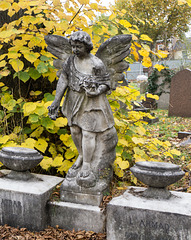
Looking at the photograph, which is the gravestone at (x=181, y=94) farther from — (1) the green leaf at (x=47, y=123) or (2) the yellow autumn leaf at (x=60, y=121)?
(1) the green leaf at (x=47, y=123)

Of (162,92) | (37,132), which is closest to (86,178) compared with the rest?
(37,132)

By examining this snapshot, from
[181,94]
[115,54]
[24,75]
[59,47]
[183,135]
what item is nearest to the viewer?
[115,54]

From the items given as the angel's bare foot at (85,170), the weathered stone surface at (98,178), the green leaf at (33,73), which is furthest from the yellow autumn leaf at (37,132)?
the angel's bare foot at (85,170)

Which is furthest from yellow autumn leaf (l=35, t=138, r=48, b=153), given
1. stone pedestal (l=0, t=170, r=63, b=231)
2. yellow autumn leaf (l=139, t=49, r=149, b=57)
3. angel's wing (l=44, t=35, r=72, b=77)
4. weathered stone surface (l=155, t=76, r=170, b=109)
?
weathered stone surface (l=155, t=76, r=170, b=109)

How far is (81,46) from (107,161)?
1.28 meters

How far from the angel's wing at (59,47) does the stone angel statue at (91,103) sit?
0.02 meters

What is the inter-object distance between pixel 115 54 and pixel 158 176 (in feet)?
4.48

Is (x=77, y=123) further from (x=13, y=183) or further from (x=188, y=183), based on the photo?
(x=188, y=183)

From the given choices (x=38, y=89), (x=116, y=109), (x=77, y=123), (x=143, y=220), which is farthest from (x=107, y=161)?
(x=38, y=89)

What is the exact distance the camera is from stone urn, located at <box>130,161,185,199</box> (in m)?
2.57

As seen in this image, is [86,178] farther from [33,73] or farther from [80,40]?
[33,73]

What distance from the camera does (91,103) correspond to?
9.35 ft

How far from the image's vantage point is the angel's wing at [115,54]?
2.88 meters

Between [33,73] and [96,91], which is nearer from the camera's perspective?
[96,91]
